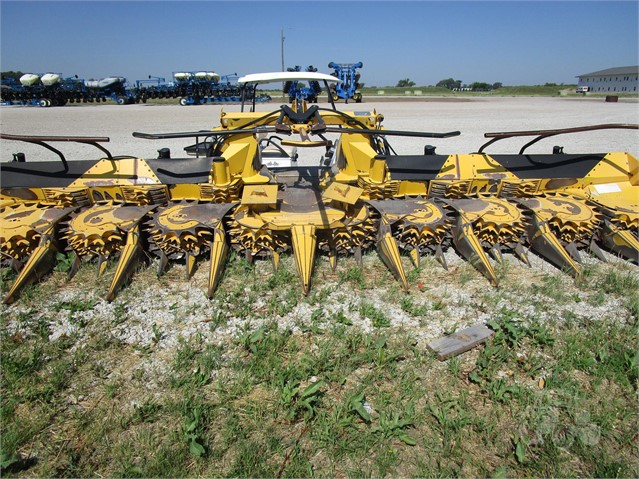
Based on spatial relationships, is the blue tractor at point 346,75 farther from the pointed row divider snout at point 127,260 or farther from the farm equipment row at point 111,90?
the pointed row divider snout at point 127,260

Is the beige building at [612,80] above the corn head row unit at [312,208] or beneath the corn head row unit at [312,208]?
above

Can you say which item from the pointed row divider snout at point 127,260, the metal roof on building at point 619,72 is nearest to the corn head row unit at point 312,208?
the pointed row divider snout at point 127,260

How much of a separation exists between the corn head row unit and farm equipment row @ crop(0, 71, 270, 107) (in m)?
38.4

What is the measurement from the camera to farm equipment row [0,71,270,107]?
131 ft

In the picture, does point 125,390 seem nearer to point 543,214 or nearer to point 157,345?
point 157,345

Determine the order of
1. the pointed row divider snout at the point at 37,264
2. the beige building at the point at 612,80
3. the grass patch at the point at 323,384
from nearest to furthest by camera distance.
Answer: the grass patch at the point at 323,384
the pointed row divider snout at the point at 37,264
the beige building at the point at 612,80

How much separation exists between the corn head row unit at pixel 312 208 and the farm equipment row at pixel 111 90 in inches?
1510

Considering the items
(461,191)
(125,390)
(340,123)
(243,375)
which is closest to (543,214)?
(461,191)

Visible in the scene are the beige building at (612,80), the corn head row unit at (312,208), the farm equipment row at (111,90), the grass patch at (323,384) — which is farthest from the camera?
the beige building at (612,80)

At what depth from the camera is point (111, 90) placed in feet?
138

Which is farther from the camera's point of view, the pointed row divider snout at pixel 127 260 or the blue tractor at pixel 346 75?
the blue tractor at pixel 346 75

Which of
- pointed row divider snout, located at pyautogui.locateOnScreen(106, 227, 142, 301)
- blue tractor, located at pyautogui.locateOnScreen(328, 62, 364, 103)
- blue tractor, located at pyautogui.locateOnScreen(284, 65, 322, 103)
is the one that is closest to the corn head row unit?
pointed row divider snout, located at pyautogui.locateOnScreen(106, 227, 142, 301)

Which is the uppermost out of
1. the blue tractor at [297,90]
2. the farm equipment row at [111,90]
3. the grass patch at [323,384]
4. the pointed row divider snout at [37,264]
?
the farm equipment row at [111,90]

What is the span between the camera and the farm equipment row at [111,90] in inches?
1569
